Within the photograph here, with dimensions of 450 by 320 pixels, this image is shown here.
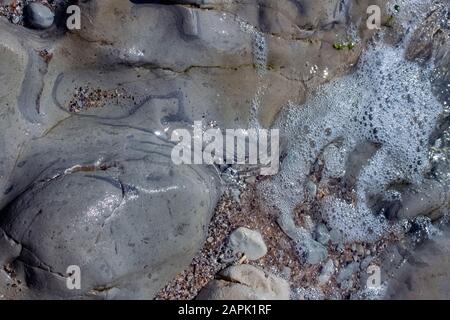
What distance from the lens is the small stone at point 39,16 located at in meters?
4.00

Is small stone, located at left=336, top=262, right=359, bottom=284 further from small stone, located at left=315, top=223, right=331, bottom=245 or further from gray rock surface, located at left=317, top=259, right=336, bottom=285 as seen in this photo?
small stone, located at left=315, top=223, right=331, bottom=245

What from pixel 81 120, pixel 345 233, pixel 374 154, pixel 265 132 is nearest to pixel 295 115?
pixel 265 132

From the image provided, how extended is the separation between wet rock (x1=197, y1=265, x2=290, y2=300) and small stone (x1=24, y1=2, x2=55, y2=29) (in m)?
2.42

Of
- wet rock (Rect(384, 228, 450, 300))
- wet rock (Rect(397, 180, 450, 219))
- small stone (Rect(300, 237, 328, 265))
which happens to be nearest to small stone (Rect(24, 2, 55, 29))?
small stone (Rect(300, 237, 328, 265))

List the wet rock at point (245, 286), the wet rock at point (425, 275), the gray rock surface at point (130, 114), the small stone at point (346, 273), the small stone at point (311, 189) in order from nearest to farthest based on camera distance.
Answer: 1. the gray rock surface at point (130, 114)
2. the wet rock at point (245, 286)
3. the wet rock at point (425, 275)
4. the small stone at point (346, 273)
5. the small stone at point (311, 189)

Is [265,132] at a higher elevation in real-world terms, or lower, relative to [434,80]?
lower

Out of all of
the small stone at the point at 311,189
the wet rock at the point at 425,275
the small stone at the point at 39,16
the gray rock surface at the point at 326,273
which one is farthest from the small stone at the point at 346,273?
the small stone at the point at 39,16

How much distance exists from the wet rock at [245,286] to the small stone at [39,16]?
7.95 ft

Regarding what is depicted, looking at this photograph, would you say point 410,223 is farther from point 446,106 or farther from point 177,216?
point 177,216

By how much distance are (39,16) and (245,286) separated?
2654 mm

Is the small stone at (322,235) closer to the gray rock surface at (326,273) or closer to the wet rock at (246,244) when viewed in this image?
the gray rock surface at (326,273)

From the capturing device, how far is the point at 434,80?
475 cm

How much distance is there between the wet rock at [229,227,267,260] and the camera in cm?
405

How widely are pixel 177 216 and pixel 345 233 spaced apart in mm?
1634
